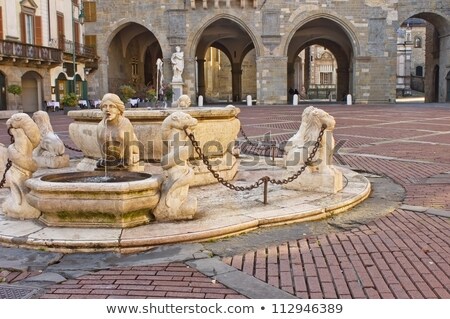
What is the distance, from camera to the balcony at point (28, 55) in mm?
26797

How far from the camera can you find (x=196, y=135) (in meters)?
7.42

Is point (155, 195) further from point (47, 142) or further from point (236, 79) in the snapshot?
point (236, 79)

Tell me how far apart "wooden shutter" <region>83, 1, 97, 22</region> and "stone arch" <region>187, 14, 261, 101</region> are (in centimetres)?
719

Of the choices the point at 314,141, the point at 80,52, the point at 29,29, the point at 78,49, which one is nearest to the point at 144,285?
the point at 314,141

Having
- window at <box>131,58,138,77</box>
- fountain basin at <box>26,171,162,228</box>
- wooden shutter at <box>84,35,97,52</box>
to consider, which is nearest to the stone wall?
wooden shutter at <box>84,35,97,52</box>

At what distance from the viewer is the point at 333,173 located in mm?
6773

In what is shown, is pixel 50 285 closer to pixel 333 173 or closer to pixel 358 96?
pixel 333 173

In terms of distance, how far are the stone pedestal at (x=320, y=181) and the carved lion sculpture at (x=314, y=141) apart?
100 mm

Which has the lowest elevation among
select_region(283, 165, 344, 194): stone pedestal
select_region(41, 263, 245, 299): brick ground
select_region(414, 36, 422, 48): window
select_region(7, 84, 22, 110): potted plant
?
select_region(41, 263, 245, 299): brick ground

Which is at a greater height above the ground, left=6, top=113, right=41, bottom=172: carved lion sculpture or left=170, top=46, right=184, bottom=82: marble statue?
left=170, top=46, right=184, bottom=82: marble statue

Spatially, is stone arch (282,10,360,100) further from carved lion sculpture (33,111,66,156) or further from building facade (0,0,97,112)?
carved lion sculpture (33,111,66,156)

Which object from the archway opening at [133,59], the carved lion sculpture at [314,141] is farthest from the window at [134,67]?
the carved lion sculpture at [314,141]

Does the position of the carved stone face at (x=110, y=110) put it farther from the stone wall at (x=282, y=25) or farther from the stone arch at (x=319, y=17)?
the stone arch at (x=319, y=17)

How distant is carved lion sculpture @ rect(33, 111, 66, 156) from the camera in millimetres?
9000
